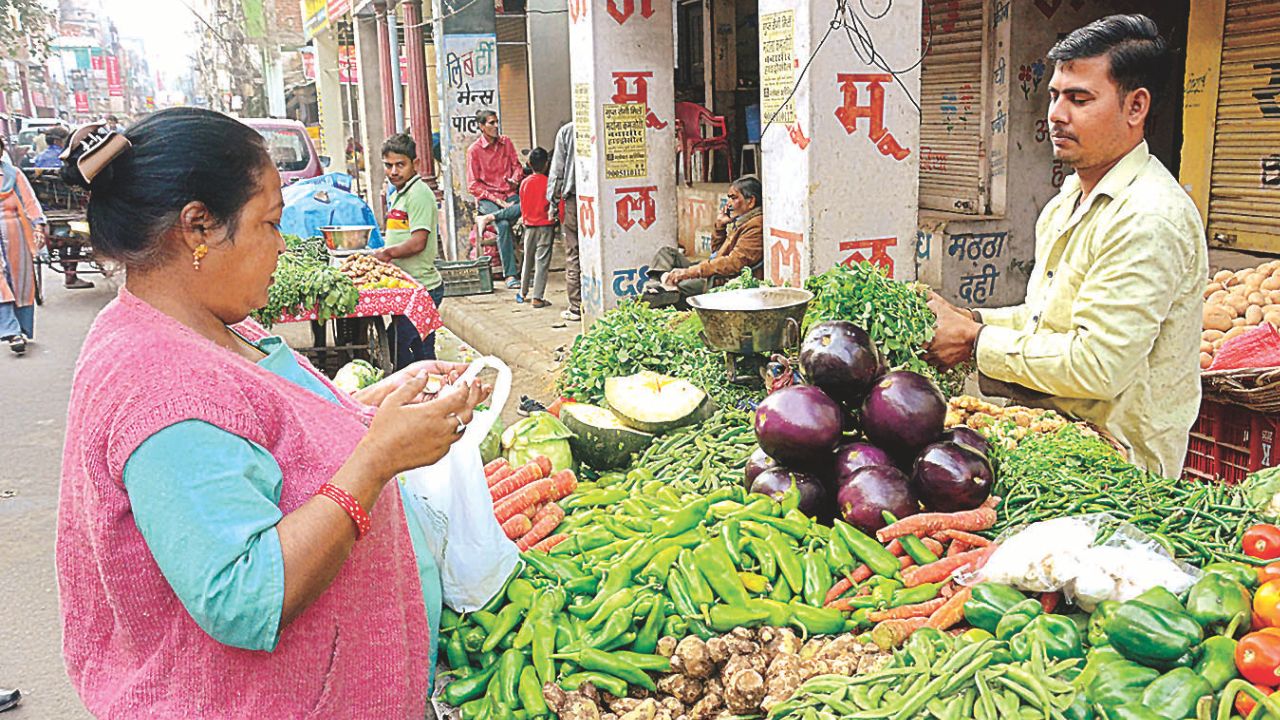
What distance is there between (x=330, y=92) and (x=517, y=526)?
83.4ft

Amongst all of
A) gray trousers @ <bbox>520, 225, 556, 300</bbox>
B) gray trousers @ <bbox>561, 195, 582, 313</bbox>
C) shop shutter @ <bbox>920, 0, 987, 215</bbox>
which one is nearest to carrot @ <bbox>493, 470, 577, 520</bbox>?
shop shutter @ <bbox>920, 0, 987, 215</bbox>

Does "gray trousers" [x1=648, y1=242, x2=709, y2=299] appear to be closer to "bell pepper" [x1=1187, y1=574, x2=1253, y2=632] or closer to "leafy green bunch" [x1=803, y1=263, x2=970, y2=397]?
"leafy green bunch" [x1=803, y1=263, x2=970, y2=397]

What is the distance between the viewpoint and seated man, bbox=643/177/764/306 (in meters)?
7.51

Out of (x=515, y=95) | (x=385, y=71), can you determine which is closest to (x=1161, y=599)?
(x=385, y=71)

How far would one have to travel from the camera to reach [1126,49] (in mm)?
2807

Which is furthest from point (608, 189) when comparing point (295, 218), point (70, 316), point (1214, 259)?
point (70, 316)

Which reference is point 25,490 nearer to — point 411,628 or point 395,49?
point 411,628

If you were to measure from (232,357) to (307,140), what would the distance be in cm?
1478

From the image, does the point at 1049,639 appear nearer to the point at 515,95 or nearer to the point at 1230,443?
the point at 1230,443

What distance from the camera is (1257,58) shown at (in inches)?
263

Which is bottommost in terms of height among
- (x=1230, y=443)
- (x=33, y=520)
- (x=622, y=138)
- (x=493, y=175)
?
(x=33, y=520)

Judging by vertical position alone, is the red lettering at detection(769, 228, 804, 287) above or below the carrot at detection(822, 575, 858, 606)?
above

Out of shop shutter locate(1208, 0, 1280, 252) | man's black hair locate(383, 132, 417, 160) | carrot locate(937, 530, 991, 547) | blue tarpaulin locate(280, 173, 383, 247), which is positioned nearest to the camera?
carrot locate(937, 530, 991, 547)

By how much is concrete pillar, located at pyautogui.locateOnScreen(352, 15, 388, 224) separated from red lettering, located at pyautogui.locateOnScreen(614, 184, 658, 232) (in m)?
11.9
